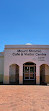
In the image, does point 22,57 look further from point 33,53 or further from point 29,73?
point 29,73

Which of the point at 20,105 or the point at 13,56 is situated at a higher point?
the point at 13,56

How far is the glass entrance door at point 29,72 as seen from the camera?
1969cm

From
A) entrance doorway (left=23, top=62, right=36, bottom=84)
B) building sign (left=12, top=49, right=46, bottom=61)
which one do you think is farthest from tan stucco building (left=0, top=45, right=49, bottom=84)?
entrance doorway (left=23, top=62, right=36, bottom=84)

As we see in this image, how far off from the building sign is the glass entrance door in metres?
3.42

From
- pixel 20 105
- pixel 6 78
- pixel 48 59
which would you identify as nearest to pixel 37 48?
pixel 48 59

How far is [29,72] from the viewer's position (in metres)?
19.7

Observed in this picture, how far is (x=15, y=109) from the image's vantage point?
666 centimetres

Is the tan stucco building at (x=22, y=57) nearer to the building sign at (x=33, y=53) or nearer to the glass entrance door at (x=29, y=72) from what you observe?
the building sign at (x=33, y=53)

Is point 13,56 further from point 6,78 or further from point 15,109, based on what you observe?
point 15,109

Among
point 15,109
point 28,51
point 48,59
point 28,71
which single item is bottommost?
point 15,109

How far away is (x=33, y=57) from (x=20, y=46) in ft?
7.79

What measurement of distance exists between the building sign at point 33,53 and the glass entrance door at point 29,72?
135 inches

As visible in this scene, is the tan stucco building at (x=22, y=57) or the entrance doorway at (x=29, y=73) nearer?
the tan stucco building at (x=22, y=57)

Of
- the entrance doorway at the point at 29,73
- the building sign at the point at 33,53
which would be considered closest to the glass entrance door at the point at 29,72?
the entrance doorway at the point at 29,73
